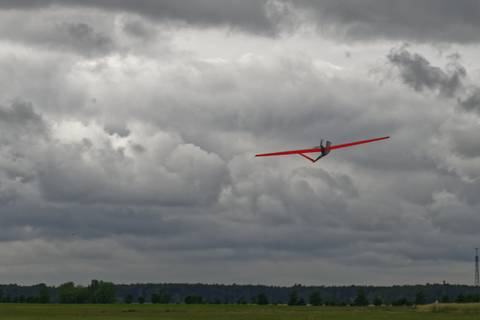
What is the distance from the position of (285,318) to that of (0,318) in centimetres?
4271

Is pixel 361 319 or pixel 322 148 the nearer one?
pixel 322 148

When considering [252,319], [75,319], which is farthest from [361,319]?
[75,319]

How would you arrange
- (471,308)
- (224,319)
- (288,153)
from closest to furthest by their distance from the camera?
(288,153), (224,319), (471,308)

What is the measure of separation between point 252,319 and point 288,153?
4383cm

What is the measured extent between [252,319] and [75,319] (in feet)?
84.8

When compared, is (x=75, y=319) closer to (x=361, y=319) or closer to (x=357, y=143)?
(x=361, y=319)

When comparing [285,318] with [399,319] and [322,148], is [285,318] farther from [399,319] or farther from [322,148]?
[322,148]

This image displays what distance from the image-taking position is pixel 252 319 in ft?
428


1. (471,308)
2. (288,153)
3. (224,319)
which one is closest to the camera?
(288,153)

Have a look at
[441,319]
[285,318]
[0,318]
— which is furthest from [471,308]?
[0,318]

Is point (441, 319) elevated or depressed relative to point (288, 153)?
depressed

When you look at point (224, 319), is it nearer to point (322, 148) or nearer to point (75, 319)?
point (75, 319)

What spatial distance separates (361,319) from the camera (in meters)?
133

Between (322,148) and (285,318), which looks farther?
(285,318)
